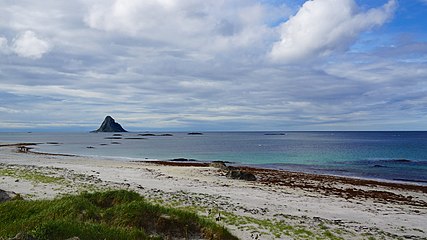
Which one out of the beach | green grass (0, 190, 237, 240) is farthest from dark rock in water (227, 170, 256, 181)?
green grass (0, 190, 237, 240)

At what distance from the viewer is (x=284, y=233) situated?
11938 millimetres

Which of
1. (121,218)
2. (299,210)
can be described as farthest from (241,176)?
(121,218)

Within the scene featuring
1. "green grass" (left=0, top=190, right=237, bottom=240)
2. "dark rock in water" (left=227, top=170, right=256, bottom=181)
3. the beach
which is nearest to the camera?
"green grass" (left=0, top=190, right=237, bottom=240)

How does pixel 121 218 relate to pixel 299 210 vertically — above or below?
above

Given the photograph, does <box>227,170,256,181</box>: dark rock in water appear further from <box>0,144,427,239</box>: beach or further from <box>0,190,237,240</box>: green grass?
<box>0,190,237,240</box>: green grass

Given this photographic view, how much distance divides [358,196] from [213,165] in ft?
76.9

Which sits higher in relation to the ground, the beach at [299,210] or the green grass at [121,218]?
the green grass at [121,218]

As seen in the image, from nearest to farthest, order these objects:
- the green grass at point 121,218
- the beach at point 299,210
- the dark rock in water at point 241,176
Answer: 1. the green grass at point 121,218
2. the beach at point 299,210
3. the dark rock in water at point 241,176

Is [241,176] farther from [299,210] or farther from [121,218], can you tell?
[121,218]

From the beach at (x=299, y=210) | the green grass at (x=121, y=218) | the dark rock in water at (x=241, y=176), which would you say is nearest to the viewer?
the green grass at (x=121, y=218)

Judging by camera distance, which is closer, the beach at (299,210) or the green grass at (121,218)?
the green grass at (121,218)

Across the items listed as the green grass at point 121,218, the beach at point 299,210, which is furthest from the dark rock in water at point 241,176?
the green grass at point 121,218

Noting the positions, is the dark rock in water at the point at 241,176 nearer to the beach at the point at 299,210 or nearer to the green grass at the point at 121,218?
the beach at the point at 299,210

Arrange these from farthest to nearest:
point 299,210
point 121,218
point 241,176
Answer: point 241,176
point 299,210
point 121,218
